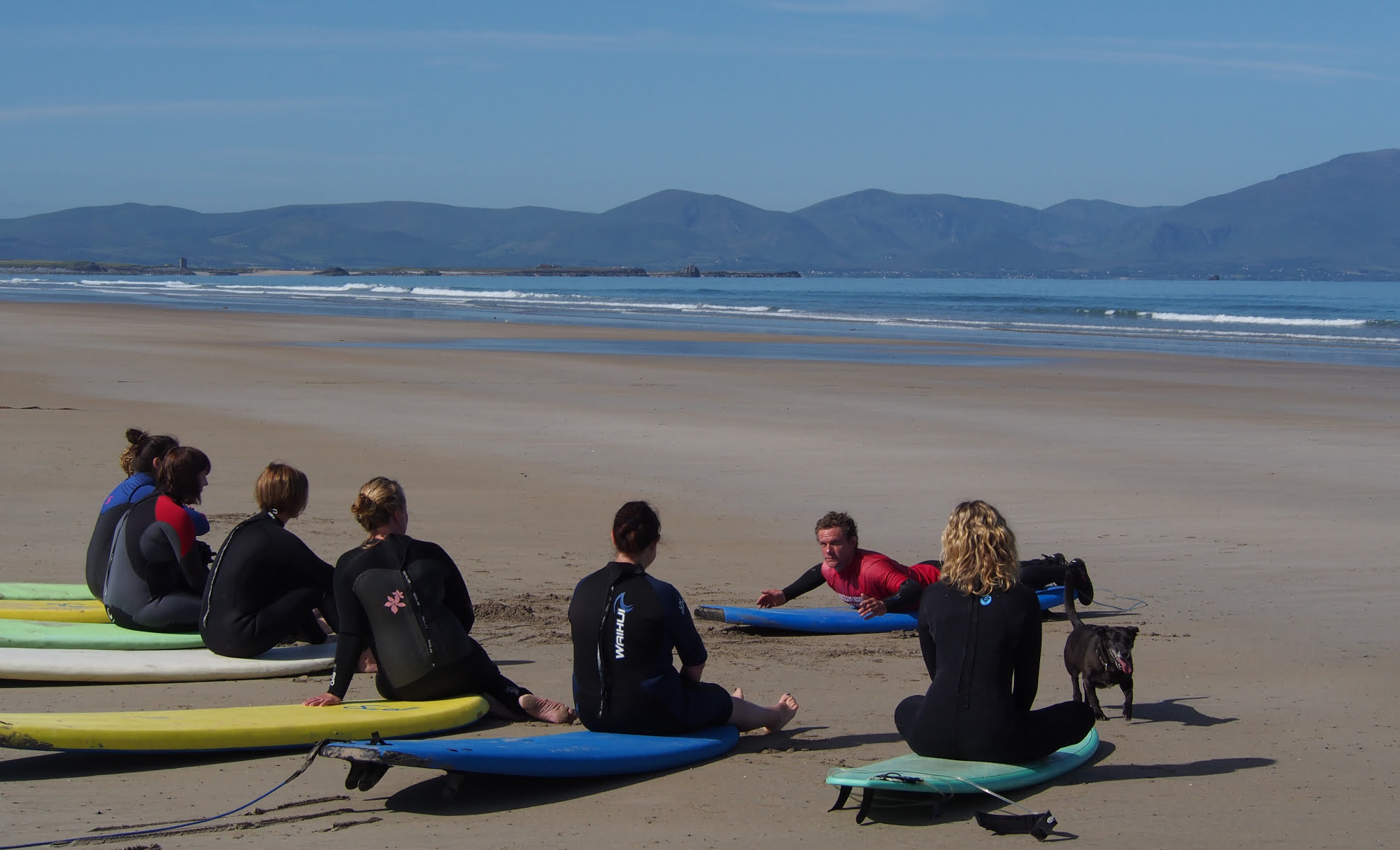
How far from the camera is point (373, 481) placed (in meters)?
5.34

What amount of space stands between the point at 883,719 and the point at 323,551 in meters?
4.39

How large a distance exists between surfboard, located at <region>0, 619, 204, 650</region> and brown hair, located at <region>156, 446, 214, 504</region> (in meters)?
0.64

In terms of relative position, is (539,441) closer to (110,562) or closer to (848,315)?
(110,562)

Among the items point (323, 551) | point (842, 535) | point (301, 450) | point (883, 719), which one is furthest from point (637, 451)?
point (883, 719)

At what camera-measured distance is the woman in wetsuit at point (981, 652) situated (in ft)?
14.8

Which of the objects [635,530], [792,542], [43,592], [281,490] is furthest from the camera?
[792,542]

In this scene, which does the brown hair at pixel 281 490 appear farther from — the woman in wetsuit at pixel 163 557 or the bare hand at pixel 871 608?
the bare hand at pixel 871 608

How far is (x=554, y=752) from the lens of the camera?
15.4ft

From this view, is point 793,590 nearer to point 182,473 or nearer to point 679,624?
point 679,624

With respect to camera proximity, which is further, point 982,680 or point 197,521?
point 197,521

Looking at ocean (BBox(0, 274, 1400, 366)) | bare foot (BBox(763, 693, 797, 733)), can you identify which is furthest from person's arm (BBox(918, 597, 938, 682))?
ocean (BBox(0, 274, 1400, 366))

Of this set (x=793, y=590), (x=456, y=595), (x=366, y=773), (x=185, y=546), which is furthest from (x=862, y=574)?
(x=185, y=546)

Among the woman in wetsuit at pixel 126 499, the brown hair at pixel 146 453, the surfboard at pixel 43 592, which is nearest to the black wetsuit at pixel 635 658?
the woman in wetsuit at pixel 126 499

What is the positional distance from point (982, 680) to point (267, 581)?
3104 millimetres
